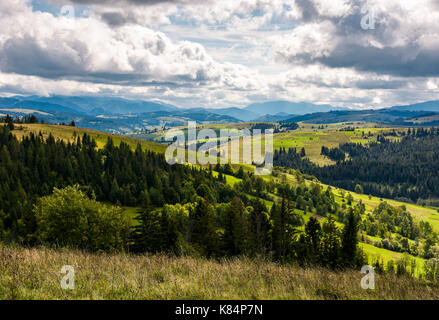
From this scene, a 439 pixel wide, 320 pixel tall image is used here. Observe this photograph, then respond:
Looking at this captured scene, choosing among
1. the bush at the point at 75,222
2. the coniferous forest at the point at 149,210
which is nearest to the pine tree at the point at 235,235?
the coniferous forest at the point at 149,210

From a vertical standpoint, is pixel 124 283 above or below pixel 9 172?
above

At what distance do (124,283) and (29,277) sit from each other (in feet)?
12.4

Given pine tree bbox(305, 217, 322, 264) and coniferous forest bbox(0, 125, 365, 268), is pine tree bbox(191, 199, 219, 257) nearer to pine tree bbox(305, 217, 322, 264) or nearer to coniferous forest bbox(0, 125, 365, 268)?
coniferous forest bbox(0, 125, 365, 268)

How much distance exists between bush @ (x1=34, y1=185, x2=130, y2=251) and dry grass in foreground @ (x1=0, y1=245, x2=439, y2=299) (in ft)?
111

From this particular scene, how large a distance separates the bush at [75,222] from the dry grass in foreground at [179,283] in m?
34.0

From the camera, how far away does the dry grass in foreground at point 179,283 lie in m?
9.84

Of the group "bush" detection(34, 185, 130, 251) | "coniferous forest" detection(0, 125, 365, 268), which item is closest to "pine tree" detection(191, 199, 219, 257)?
"coniferous forest" detection(0, 125, 365, 268)

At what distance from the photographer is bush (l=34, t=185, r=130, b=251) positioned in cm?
4638

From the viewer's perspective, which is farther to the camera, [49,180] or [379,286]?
[49,180]
